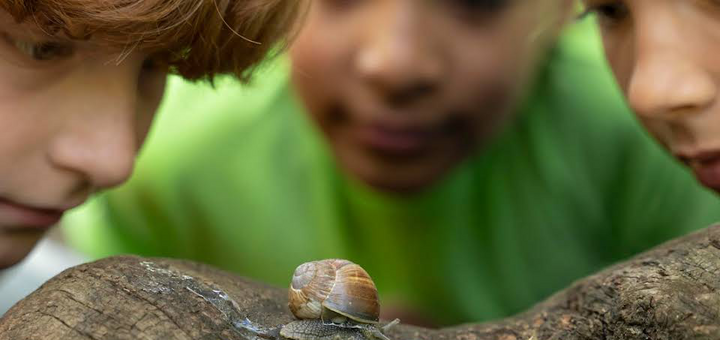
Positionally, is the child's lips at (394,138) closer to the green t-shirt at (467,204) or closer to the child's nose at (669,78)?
the green t-shirt at (467,204)

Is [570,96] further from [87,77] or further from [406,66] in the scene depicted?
[87,77]

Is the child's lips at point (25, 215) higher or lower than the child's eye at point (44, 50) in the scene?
lower

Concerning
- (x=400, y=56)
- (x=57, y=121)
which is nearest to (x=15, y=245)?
(x=57, y=121)

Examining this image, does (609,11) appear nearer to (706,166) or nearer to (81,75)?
(706,166)

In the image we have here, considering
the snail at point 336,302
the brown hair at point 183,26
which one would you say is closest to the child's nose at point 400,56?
the brown hair at point 183,26

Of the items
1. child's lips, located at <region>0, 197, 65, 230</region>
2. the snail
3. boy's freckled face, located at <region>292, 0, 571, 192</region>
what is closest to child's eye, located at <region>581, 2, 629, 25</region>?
boy's freckled face, located at <region>292, 0, 571, 192</region>

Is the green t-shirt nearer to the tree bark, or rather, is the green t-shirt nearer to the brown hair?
the brown hair

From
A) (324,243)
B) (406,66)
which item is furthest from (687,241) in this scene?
(324,243)
